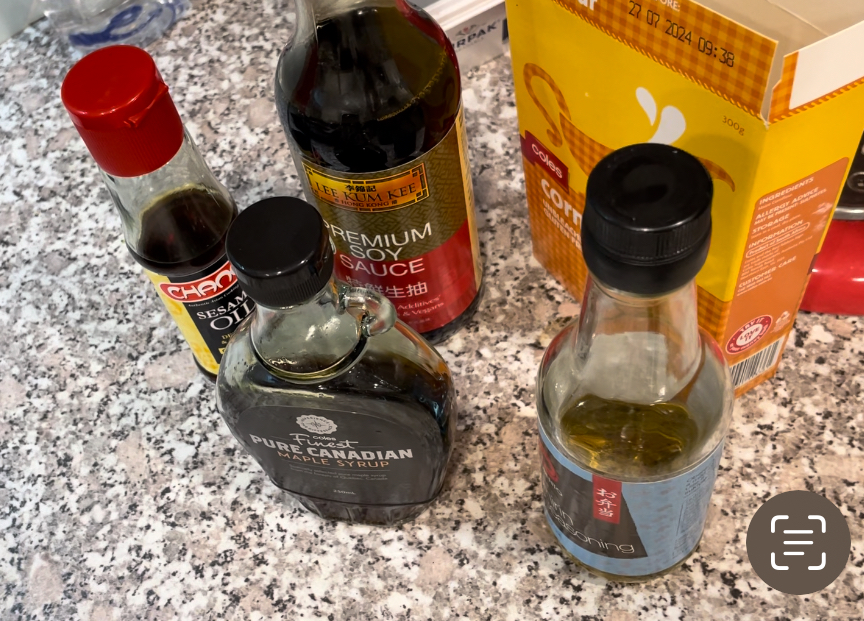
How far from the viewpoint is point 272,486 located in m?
0.62

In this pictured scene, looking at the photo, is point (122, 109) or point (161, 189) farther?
point (161, 189)

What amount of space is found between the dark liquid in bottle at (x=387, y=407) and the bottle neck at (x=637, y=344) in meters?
0.10

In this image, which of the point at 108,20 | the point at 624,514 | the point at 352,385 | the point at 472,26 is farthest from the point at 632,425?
the point at 108,20

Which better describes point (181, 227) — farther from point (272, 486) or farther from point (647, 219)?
point (647, 219)

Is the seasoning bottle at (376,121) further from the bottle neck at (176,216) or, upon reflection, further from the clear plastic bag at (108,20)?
the clear plastic bag at (108,20)

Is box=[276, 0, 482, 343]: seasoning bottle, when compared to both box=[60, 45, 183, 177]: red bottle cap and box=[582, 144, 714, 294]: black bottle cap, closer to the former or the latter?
box=[60, 45, 183, 177]: red bottle cap

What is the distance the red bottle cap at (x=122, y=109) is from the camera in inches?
17.5

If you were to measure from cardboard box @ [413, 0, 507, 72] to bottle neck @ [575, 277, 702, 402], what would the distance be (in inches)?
16.3

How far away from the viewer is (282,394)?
484mm

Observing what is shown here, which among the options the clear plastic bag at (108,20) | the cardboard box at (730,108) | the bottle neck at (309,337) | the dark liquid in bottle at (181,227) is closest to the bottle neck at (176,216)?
the dark liquid in bottle at (181,227)

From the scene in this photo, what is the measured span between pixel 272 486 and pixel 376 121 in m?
0.29

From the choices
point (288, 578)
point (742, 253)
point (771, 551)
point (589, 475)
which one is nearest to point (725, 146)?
point (742, 253)

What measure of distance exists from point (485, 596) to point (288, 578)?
138 mm

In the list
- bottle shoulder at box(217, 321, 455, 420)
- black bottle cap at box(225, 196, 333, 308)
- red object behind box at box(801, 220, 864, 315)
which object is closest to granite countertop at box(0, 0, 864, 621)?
red object behind box at box(801, 220, 864, 315)
